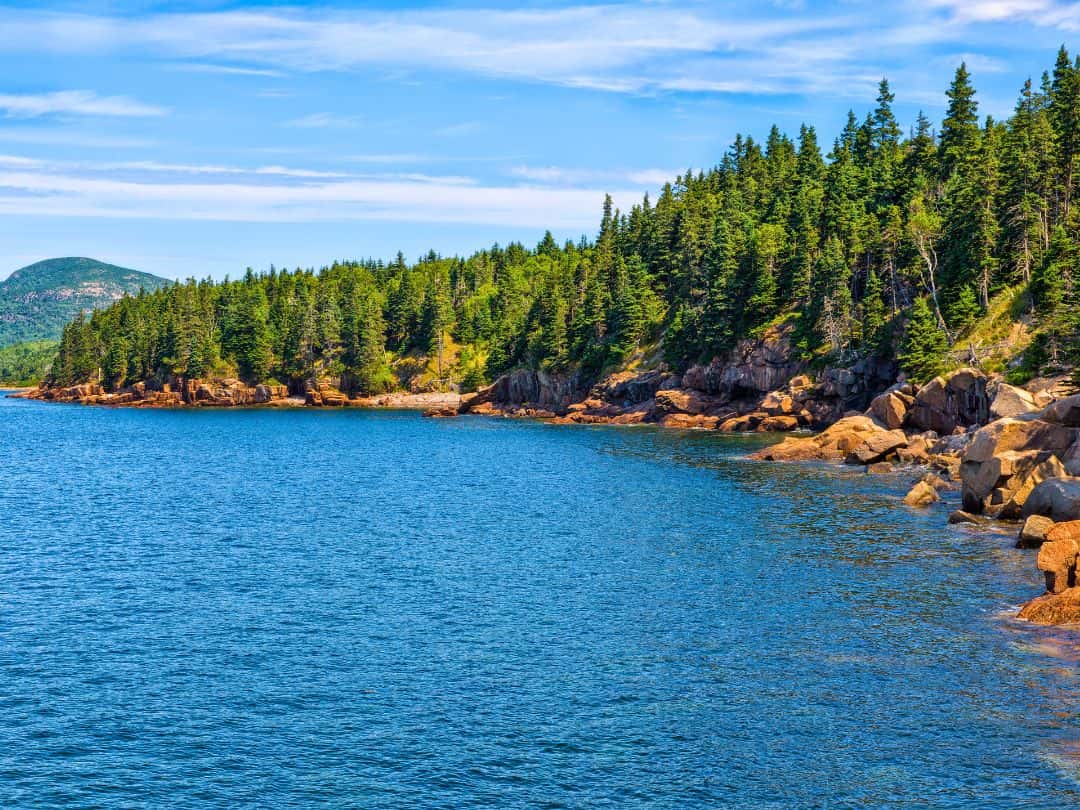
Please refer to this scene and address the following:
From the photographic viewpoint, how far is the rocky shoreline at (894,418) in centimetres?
5528

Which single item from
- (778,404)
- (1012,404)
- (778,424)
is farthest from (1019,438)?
(778,404)

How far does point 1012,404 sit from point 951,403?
2107 cm

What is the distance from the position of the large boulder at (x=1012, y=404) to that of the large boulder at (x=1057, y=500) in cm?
1679

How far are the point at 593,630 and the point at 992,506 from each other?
3656 cm

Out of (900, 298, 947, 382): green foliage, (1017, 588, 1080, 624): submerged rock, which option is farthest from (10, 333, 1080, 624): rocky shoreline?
(900, 298, 947, 382): green foliage

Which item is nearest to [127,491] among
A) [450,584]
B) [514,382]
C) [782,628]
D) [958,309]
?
[450,584]

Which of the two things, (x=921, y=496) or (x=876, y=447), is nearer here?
(x=921, y=496)

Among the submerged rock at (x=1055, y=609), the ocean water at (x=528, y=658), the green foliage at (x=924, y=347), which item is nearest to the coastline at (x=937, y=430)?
the submerged rock at (x=1055, y=609)

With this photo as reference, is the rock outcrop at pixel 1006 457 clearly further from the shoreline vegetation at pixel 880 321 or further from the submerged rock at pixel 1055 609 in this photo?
the submerged rock at pixel 1055 609

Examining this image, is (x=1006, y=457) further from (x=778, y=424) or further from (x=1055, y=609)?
(x=778, y=424)

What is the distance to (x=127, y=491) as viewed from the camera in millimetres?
84000

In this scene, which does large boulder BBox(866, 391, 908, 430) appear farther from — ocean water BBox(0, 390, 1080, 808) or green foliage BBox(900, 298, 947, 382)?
ocean water BBox(0, 390, 1080, 808)

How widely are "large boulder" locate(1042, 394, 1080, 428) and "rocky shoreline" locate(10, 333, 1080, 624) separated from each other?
79 mm

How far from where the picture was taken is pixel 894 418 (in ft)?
330
